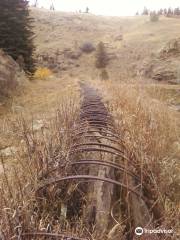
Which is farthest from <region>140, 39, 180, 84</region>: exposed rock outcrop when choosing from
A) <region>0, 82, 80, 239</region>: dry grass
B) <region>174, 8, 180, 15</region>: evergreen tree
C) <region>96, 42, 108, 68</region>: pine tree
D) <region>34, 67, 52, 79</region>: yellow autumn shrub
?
<region>174, 8, 180, 15</region>: evergreen tree

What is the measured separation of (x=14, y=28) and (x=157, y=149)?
1326 centimetres

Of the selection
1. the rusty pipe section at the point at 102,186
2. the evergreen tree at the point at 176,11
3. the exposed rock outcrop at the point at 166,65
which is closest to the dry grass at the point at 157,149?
the rusty pipe section at the point at 102,186

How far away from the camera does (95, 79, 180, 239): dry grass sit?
9.57 ft

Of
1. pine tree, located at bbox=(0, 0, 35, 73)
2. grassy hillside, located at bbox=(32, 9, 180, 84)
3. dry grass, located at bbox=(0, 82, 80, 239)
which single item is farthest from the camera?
grassy hillside, located at bbox=(32, 9, 180, 84)

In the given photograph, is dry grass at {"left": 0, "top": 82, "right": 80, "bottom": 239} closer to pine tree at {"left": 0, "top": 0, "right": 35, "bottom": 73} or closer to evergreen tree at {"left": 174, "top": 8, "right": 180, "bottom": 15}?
pine tree at {"left": 0, "top": 0, "right": 35, "bottom": 73}

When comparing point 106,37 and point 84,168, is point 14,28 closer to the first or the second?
point 84,168

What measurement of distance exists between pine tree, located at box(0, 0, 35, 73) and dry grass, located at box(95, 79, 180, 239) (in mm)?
10075

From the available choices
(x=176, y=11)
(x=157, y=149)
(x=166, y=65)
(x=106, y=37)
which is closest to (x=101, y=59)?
(x=106, y=37)

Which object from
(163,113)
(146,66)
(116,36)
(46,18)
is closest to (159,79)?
(146,66)

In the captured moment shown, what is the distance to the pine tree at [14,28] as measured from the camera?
611 inches

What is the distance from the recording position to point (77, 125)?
474cm

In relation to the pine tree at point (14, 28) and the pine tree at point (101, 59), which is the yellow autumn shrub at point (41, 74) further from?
the pine tree at point (101, 59)

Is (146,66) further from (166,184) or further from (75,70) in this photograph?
(166,184)

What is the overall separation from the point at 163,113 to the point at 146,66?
1985cm
